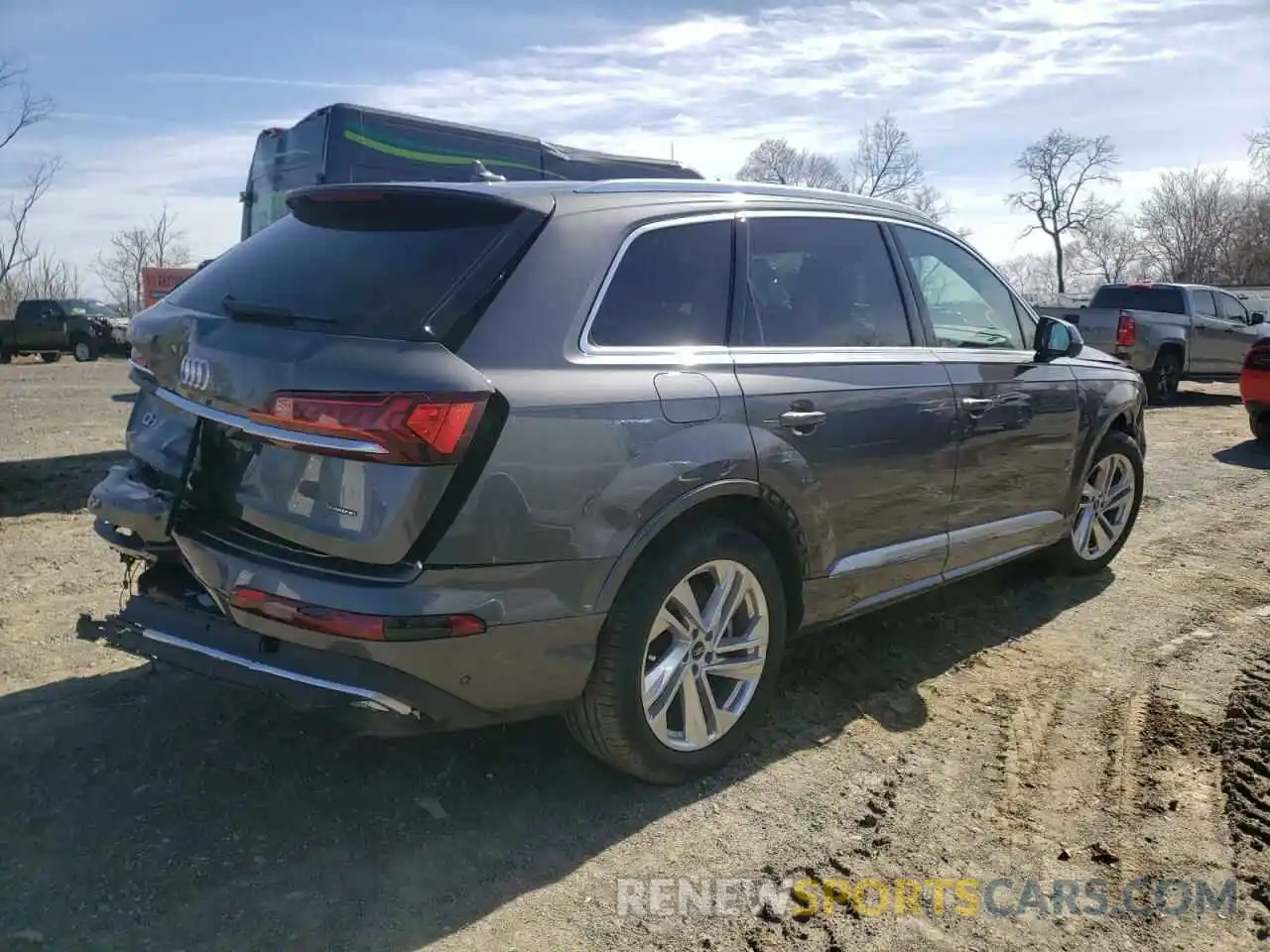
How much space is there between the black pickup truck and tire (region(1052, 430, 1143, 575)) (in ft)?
93.3

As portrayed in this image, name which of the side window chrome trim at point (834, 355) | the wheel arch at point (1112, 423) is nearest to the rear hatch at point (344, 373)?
the side window chrome trim at point (834, 355)

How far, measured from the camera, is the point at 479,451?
2635 mm

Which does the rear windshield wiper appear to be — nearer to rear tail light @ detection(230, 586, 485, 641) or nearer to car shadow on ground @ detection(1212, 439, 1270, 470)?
rear tail light @ detection(230, 586, 485, 641)

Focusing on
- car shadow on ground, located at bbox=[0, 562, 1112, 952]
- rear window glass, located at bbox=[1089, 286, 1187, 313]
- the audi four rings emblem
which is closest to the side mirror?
car shadow on ground, located at bbox=[0, 562, 1112, 952]

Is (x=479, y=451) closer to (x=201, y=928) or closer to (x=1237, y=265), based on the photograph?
(x=201, y=928)

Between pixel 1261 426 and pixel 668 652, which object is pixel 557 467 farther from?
pixel 1261 426

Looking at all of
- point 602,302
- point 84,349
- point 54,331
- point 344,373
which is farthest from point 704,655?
point 84,349

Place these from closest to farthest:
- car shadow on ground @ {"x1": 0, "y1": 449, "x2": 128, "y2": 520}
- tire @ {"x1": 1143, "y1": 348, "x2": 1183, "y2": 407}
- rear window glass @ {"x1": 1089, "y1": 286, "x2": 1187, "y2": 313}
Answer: car shadow on ground @ {"x1": 0, "y1": 449, "x2": 128, "y2": 520} → tire @ {"x1": 1143, "y1": 348, "x2": 1183, "y2": 407} → rear window glass @ {"x1": 1089, "y1": 286, "x2": 1187, "y2": 313}

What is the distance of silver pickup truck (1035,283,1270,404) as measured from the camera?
579 inches

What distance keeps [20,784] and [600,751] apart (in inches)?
69.8

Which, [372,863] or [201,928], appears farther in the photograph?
[372,863]

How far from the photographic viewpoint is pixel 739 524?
134 inches

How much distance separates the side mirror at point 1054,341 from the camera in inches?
191

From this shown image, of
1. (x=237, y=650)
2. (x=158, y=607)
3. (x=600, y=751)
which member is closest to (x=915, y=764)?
(x=600, y=751)
